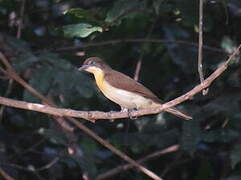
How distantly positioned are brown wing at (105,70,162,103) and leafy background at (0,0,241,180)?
0.25 metres

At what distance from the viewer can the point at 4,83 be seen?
21.6 ft

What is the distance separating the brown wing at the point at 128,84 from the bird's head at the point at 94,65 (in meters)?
0.09

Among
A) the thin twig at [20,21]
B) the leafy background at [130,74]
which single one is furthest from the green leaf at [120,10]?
the thin twig at [20,21]

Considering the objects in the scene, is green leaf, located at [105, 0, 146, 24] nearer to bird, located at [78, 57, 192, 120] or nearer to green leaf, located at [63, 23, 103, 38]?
green leaf, located at [63, 23, 103, 38]

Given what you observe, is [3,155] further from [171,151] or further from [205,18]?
[205,18]

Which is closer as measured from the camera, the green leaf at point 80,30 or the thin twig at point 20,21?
the green leaf at point 80,30

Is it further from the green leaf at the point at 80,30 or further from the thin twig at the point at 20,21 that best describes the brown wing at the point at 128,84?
the thin twig at the point at 20,21

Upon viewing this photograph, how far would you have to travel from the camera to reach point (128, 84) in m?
5.39

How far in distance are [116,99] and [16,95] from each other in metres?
1.54

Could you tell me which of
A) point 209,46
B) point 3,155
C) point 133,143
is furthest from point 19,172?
point 209,46

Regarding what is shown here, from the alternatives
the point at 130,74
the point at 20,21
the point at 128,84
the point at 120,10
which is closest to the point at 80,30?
the point at 120,10

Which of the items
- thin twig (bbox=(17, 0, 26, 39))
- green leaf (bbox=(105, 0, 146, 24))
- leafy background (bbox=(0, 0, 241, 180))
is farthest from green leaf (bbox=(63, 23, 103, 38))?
thin twig (bbox=(17, 0, 26, 39))

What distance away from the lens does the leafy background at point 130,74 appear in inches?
223

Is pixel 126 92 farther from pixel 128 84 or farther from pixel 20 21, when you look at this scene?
pixel 20 21
